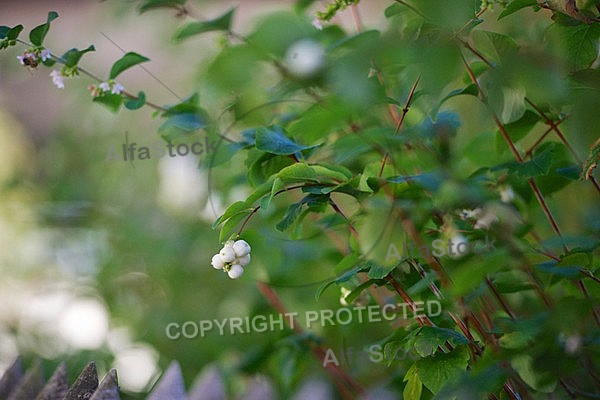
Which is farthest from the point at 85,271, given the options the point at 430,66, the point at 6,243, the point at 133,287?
the point at 430,66

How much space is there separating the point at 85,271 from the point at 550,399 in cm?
110

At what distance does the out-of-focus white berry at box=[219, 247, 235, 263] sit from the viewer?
59 centimetres

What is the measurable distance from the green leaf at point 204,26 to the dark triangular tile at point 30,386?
450 millimetres

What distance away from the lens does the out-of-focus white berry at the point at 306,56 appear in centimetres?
85

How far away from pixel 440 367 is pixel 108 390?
0.32 m

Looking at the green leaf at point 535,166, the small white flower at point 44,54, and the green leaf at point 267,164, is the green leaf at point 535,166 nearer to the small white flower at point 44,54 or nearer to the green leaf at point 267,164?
the green leaf at point 267,164

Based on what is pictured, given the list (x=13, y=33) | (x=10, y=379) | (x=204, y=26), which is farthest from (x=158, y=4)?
(x=10, y=379)

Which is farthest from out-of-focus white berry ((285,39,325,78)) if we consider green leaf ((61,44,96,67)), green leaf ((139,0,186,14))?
green leaf ((61,44,96,67))

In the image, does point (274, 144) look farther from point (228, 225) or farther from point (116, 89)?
point (116, 89)

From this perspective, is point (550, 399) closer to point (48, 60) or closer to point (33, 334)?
point (48, 60)

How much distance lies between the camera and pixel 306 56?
0.86m

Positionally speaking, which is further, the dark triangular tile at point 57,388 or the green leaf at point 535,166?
the dark triangular tile at point 57,388

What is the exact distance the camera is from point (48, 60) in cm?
71

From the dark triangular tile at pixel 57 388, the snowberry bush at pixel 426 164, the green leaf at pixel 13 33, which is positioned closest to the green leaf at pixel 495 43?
the snowberry bush at pixel 426 164
